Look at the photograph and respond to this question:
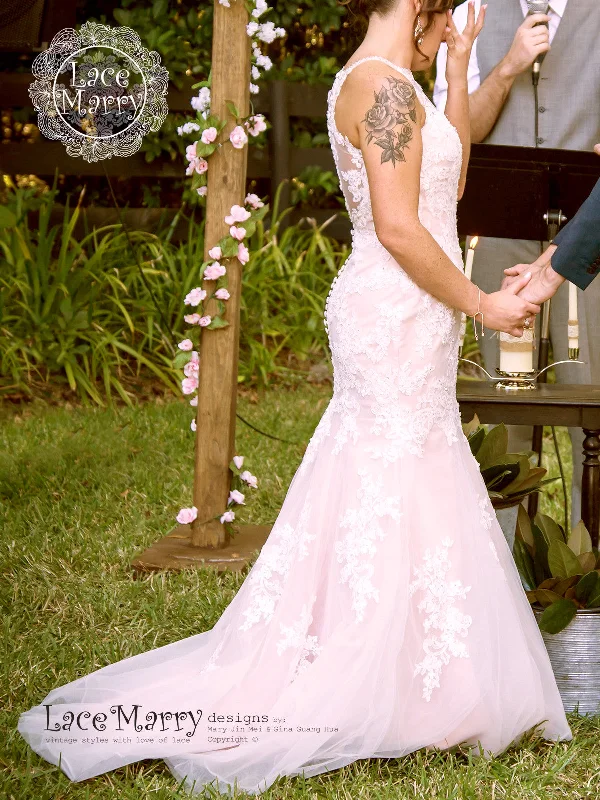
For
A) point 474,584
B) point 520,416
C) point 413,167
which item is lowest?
point 474,584

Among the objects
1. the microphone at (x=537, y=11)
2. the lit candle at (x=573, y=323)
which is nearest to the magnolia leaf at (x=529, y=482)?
the lit candle at (x=573, y=323)

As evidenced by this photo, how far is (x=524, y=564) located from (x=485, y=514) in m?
0.36

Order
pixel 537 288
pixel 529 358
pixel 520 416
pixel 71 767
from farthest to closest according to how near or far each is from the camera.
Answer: pixel 529 358 < pixel 520 416 < pixel 537 288 < pixel 71 767

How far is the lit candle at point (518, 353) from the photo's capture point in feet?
11.2

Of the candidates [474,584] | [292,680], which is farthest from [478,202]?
[292,680]

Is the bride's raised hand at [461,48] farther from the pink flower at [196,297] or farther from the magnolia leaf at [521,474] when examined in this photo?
the pink flower at [196,297]

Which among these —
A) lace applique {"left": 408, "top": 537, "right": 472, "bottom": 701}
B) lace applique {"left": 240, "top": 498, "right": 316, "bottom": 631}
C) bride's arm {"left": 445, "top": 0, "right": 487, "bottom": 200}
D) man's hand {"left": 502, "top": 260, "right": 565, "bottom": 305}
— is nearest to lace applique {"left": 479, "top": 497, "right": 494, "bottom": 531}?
lace applique {"left": 408, "top": 537, "right": 472, "bottom": 701}

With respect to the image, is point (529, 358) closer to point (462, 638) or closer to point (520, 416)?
point (520, 416)

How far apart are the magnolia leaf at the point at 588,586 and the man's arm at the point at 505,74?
5.93 ft

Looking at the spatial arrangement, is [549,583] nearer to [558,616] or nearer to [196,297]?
[558,616]

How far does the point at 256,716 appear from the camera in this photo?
8.61ft

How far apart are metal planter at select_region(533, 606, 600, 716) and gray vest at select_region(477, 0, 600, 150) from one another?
179 centimetres

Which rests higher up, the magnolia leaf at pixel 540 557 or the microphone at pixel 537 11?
the microphone at pixel 537 11

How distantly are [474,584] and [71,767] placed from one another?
1072mm
